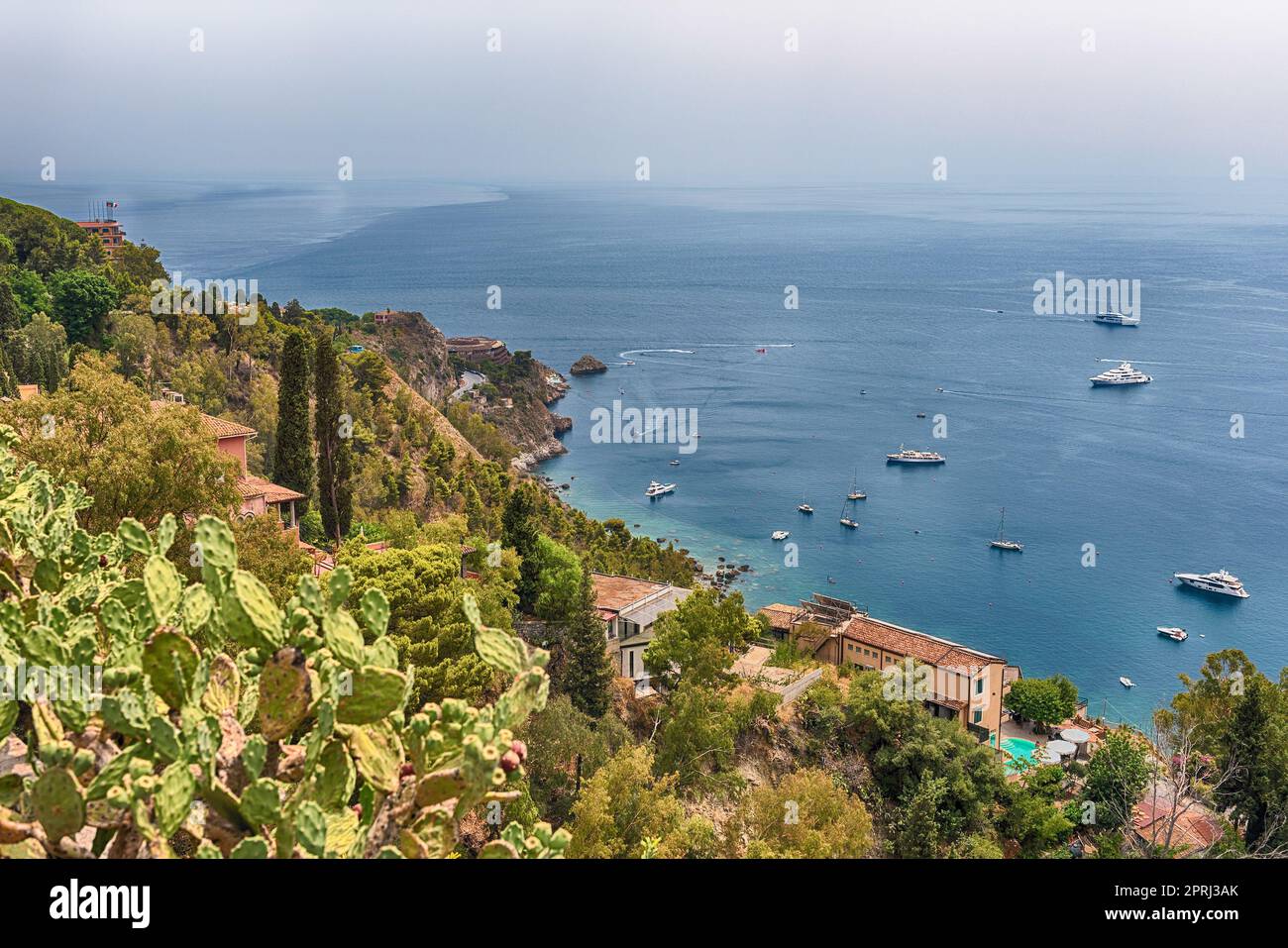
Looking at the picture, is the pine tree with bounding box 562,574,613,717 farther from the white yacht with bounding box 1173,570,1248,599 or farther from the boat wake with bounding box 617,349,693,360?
the boat wake with bounding box 617,349,693,360

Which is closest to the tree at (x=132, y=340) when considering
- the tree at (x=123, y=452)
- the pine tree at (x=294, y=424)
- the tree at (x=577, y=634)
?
the pine tree at (x=294, y=424)

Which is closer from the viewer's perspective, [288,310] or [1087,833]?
[1087,833]

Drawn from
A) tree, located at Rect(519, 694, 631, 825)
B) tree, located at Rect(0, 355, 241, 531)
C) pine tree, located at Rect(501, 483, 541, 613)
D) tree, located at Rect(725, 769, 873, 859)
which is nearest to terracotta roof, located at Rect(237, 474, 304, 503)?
pine tree, located at Rect(501, 483, 541, 613)

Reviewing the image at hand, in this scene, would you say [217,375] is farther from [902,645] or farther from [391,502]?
[902,645]

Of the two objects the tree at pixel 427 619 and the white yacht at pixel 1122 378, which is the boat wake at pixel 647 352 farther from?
the tree at pixel 427 619

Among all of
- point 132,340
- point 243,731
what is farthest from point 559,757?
point 132,340

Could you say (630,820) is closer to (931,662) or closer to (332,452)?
(332,452)
